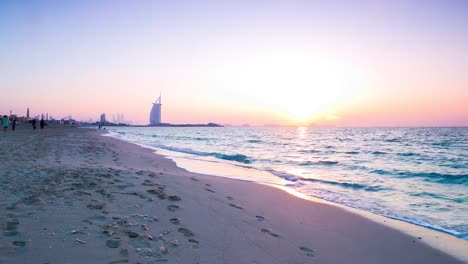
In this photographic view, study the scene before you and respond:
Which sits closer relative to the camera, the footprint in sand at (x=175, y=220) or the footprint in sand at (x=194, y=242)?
the footprint in sand at (x=194, y=242)

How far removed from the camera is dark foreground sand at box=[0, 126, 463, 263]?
3.59m

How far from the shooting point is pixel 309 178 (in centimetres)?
1321

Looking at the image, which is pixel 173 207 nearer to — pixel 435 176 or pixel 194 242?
pixel 194 242

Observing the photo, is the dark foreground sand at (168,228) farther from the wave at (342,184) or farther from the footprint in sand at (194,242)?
the wave at (342,184)

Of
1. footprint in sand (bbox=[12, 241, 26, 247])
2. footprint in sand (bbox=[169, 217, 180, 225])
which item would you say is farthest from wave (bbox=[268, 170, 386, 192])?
footprint in sand (bbox=[12, 241, 26, 247])

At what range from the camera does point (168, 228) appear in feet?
15.1

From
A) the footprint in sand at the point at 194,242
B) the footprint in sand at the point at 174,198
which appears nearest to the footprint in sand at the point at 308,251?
the footprint in sand at the point at 194,242

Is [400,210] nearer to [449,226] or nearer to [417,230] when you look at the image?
[449,226]

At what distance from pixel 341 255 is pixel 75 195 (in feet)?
16.6

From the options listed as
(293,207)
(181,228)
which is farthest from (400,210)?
(181,228)

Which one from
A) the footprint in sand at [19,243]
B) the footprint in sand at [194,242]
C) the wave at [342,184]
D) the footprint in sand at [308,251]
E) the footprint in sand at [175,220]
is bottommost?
the wave at [342,184]

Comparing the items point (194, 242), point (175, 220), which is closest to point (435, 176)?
point (175, 220)

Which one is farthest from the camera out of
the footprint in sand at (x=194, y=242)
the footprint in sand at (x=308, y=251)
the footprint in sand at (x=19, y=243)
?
the footprint in sand at (x=308, y=251)

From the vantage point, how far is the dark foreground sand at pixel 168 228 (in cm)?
359
